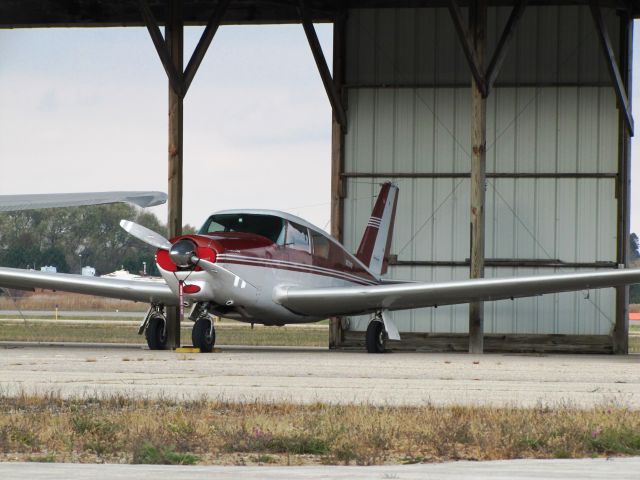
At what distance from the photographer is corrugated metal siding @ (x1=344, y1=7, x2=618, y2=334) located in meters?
25.0

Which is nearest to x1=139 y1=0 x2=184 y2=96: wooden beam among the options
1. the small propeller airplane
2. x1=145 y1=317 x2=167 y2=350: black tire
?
the small propeller airplane

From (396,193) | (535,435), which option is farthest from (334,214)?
(535,435)

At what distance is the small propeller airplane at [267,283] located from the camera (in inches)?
756

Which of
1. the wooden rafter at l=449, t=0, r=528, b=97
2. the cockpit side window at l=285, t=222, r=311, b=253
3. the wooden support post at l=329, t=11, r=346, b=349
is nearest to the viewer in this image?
the cockpit side window at l=285, t=222, r=311, b=253

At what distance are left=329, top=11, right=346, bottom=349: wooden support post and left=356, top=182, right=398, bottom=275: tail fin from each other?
53.9 inches

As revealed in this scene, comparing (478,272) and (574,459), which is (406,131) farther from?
(574,459)

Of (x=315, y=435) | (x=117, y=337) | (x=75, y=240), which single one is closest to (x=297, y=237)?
(x=117, y=337)

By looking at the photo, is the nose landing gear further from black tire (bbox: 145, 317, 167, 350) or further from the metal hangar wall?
black tire (bbox: 145, 317, 167, 350)

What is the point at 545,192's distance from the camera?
2512 cm

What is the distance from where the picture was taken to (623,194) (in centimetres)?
2453

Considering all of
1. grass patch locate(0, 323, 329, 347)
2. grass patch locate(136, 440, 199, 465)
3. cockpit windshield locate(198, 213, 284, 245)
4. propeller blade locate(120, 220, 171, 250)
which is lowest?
grass patch locate(0, 323, 329, 347)

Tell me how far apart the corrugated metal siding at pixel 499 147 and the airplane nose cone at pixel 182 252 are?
7.42 meters

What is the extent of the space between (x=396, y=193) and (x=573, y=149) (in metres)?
3.68

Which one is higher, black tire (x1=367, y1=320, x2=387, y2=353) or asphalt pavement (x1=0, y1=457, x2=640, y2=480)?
black tire (x1=367, y1=320, x2=387, y2=353)
